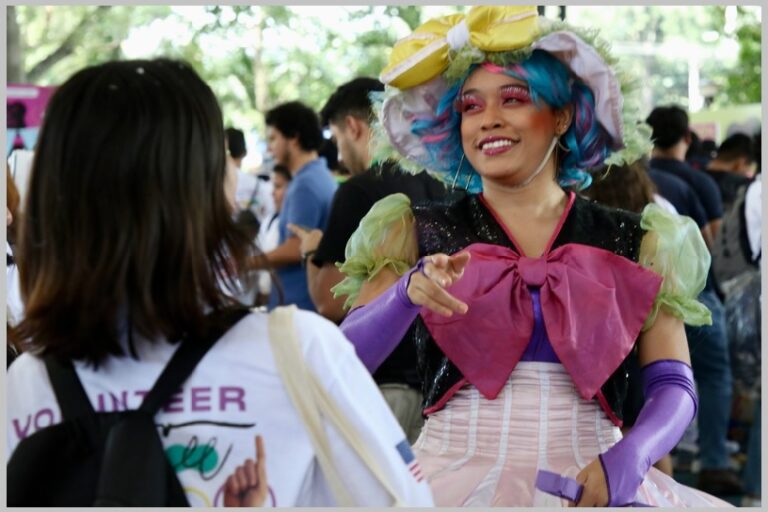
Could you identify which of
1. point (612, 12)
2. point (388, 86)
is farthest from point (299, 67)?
point (388, 86)

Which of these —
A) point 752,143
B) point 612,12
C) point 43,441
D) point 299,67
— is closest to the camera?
point 43,441

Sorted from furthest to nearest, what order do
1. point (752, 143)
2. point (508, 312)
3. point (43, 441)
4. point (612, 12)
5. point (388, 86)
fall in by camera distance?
point (612, 12) < point (752, 143) < point (388, 86) < point (508, 312) < point (43, 441)

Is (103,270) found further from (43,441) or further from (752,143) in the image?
(752,143)

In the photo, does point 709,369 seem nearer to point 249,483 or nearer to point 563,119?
point 563,119

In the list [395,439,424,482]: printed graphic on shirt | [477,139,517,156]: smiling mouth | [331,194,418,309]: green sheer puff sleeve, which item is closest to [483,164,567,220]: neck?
[477,139,517,156]: smiling mouth

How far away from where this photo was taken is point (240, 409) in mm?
1912

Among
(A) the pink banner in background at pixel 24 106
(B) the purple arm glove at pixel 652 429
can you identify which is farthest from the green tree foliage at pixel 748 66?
(B) the purple arm glove at pixel 652 429

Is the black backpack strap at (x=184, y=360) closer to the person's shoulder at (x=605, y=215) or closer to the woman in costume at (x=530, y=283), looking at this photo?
the woman in costume at (x=530, y=283)

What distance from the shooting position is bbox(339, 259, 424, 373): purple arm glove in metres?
2.65

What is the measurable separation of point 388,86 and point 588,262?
0.72 metres

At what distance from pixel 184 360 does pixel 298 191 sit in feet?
14.7

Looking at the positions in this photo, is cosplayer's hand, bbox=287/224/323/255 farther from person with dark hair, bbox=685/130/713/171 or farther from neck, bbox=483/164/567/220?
person with dark hair, bbox=685/130/713/171

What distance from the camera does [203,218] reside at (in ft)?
6.31

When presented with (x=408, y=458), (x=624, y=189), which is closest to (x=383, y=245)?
(x=408, y=458)
